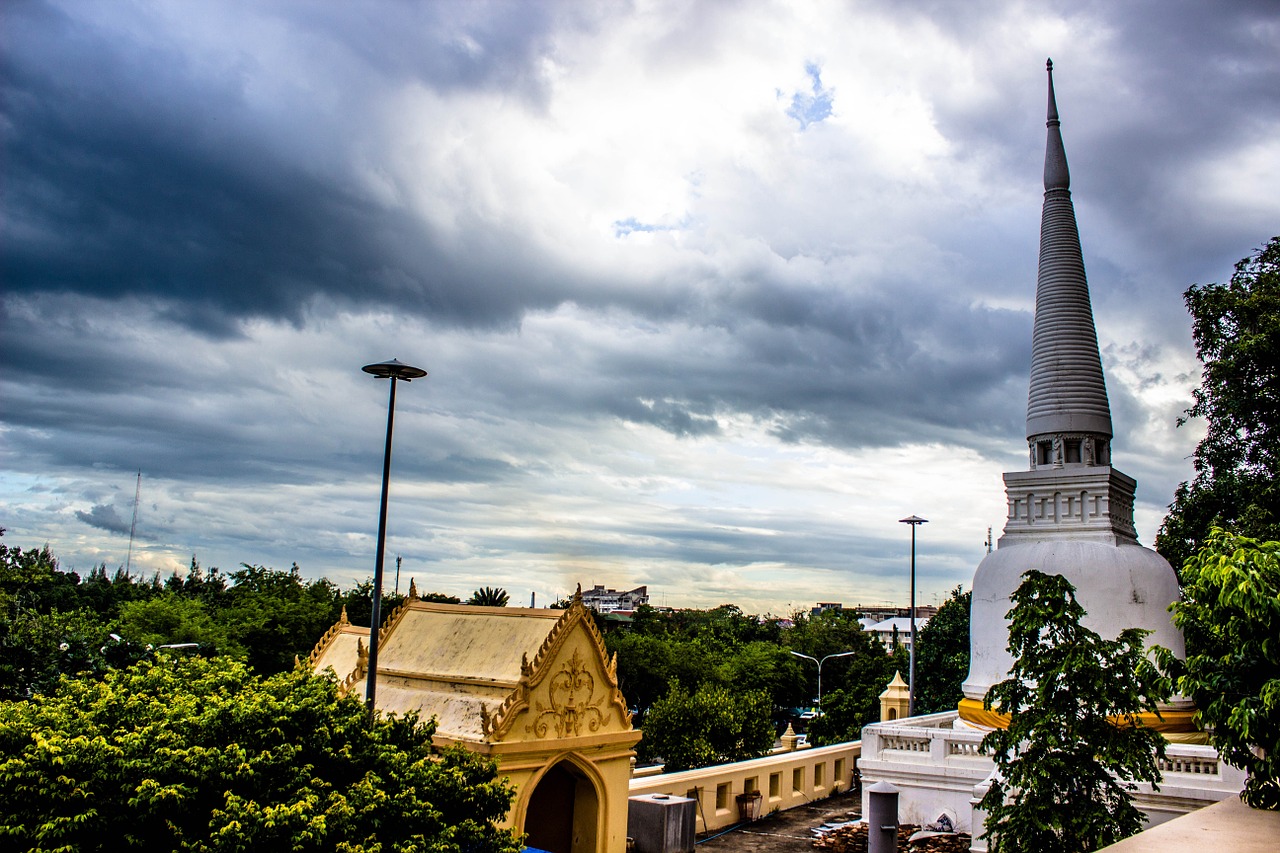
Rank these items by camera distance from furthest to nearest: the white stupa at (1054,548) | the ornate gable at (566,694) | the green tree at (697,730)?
the green tree at (697,730), the white stupa at (1054,548), the ornate gable at (566,694)

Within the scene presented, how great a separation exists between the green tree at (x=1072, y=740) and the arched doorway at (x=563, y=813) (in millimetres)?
6556

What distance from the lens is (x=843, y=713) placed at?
45594 mm

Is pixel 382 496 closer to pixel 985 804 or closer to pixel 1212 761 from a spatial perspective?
pixel 985 804

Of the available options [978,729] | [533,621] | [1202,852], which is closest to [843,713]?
[978,729]

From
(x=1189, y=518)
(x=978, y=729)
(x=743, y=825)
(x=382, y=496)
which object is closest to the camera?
(x=382, y=496)

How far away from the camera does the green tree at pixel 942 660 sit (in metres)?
41.7

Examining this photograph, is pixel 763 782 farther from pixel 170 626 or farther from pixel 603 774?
pixel 170 626

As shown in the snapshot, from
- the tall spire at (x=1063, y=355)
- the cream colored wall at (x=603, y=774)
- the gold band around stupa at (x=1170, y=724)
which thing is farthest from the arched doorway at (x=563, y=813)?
the tall spire at (x=1063, y=355)

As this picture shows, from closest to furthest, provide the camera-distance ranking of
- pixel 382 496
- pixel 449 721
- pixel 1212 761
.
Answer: pixel 449 721 → pixel 382 496 → pixel 1212 761

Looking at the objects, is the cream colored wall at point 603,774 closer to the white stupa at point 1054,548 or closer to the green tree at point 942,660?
the white stupa at point 1054,548

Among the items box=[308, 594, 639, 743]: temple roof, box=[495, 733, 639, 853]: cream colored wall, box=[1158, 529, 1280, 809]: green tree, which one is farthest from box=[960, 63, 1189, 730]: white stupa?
box=[308, 594, 639, 743]: temple roof

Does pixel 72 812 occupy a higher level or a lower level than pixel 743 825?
higher

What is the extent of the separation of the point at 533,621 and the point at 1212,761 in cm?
1441

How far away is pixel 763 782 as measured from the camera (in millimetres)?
22516
